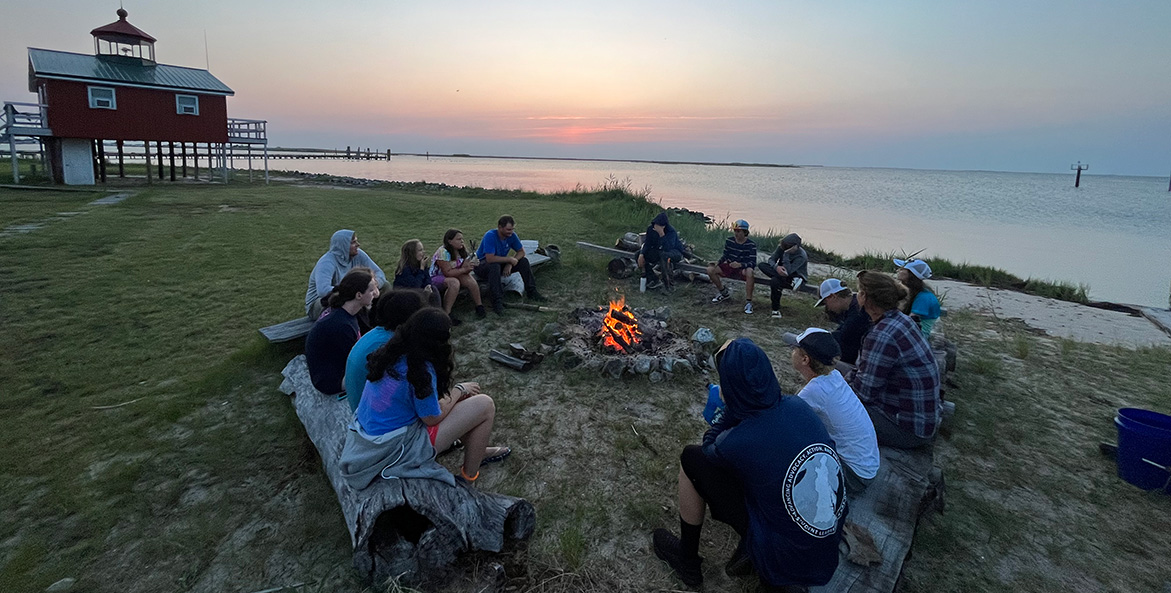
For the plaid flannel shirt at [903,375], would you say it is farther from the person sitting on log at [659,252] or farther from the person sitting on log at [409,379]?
the person sitting on log at [659,252]

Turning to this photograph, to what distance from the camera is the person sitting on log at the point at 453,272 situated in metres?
7.84

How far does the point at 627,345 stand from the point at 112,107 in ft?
92.1

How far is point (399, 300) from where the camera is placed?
366cm

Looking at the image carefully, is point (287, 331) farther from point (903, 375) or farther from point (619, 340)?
point (903, 375)

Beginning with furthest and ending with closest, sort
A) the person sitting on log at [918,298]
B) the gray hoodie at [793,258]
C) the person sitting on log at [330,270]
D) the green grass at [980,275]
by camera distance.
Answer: the green grass at [980,275] → the gray hoodie at [793,258] → the person sitting on log at [330,270] → the person sitting on log at [918,298]

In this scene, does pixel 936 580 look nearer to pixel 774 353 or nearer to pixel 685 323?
pixel 774 353

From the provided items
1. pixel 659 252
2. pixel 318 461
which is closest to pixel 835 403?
pixel 318 461

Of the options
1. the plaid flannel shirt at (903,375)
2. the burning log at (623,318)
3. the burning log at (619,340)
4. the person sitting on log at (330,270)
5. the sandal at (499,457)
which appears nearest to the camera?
the plaid flannel shirt at (903,375)

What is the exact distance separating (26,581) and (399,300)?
2624mm

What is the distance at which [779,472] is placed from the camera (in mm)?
2727

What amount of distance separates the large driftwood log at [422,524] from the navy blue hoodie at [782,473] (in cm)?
150

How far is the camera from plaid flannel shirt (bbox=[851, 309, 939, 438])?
3.98 m

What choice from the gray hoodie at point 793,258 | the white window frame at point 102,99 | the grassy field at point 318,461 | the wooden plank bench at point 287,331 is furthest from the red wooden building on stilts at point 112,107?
the gray hoodie at point 793,258

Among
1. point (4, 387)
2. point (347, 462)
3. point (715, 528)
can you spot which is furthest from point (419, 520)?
point (4, 387)
